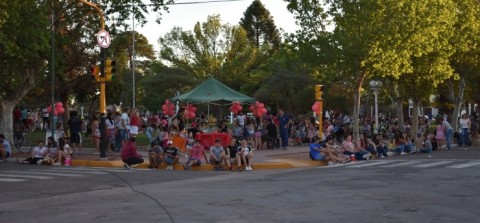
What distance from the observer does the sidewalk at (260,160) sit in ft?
77.1

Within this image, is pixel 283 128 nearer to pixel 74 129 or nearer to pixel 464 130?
pixel 74 129

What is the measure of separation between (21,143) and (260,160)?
38.8 ft

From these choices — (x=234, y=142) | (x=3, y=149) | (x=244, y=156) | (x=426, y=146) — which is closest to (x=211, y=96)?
(x=234, y=142)

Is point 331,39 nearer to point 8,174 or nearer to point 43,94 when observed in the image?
point 8,174

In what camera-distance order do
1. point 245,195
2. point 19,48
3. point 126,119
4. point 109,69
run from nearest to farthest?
point 245,195 < point 109,69 < point 19,48 < point 126,119

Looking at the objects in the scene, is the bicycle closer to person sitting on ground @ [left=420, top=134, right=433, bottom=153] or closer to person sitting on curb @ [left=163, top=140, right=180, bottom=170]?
person sitting on curb @ [left=163, top=140, right=180, bottom=170]

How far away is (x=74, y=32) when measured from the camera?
Answer: 34.4m

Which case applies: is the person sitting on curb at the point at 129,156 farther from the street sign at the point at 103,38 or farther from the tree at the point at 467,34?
the tree at the point at 467,34

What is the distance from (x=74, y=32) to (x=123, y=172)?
49.7ft

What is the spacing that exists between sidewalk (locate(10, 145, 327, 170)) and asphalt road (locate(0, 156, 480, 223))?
5.10ft

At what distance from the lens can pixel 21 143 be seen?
3094 centimetres

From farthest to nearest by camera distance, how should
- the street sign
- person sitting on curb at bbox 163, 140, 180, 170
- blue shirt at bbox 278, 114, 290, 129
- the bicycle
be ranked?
blue shirt at bbox 278, 114, 290, 129 → the bicycle → the street sign → person sitting on curb at bbox 163, 140, 180, 170

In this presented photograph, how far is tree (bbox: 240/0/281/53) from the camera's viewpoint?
8994 cm

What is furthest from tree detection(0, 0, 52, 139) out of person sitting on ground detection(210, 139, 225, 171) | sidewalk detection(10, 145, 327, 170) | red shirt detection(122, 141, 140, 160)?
person sitting on ground detection(210, 139, 225, 171)
